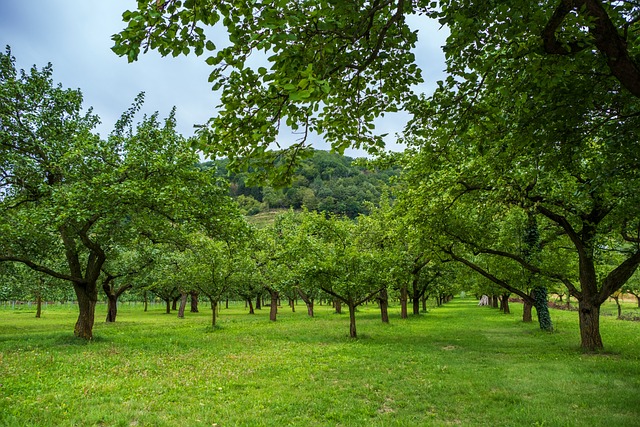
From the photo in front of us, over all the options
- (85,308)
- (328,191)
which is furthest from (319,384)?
(328,191)

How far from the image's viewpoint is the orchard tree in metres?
14.6

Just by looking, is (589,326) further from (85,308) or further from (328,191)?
(328,191)

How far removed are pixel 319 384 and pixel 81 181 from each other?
458 inches

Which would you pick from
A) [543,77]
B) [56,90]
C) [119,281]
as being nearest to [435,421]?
[543,77]

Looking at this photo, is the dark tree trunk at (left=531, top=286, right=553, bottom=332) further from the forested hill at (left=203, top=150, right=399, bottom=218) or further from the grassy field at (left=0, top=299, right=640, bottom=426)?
the forested hill at (left=203, top=150, right=399, bottom=218)

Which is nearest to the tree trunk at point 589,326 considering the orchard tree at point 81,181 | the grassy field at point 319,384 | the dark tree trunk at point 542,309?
the grassy field at point 319,384

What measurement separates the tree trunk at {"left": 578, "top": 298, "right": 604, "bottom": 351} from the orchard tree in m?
15.0

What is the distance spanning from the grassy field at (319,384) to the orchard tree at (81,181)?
489cm

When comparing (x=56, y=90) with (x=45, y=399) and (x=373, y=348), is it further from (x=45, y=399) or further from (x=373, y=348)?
(x=373, y=348)

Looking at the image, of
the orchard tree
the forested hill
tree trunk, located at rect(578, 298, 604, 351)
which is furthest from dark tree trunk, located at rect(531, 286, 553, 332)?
the forested hill

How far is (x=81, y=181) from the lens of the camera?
49.3ft

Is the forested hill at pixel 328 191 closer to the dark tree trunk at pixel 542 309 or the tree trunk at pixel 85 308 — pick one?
the dark tree trunk at pixel 542 309

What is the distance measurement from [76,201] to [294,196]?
15641 centimetres

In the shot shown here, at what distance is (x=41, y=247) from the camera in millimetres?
20000
